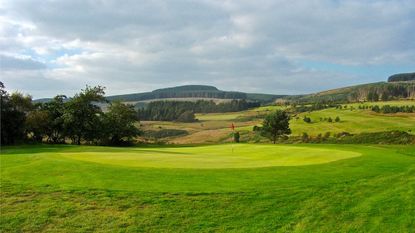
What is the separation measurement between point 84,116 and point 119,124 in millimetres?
6586

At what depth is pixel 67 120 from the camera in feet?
206

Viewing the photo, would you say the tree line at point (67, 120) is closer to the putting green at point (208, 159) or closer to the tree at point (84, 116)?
the tree at point (84, 116)

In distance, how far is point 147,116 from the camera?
187875mm

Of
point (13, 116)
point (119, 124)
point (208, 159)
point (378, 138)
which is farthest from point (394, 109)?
point (208, 159)

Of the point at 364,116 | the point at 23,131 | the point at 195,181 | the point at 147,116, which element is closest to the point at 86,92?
the point at 23,131

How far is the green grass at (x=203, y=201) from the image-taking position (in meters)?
13.0

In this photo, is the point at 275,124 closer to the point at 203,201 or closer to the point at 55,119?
the point at 55,119

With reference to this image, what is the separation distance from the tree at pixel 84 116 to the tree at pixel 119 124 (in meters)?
1.96

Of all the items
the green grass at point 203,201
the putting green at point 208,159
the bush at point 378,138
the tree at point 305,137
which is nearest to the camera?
the green grass at point 203,201

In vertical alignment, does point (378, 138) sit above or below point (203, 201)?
below

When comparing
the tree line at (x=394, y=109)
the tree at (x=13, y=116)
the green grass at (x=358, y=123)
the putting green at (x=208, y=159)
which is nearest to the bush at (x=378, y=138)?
the green grass at (x=358, y=123)

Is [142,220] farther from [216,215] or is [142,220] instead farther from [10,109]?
[10,109]

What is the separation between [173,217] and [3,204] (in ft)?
19.9

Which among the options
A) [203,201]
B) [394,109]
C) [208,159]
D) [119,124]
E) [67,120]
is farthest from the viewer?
[394,109]
